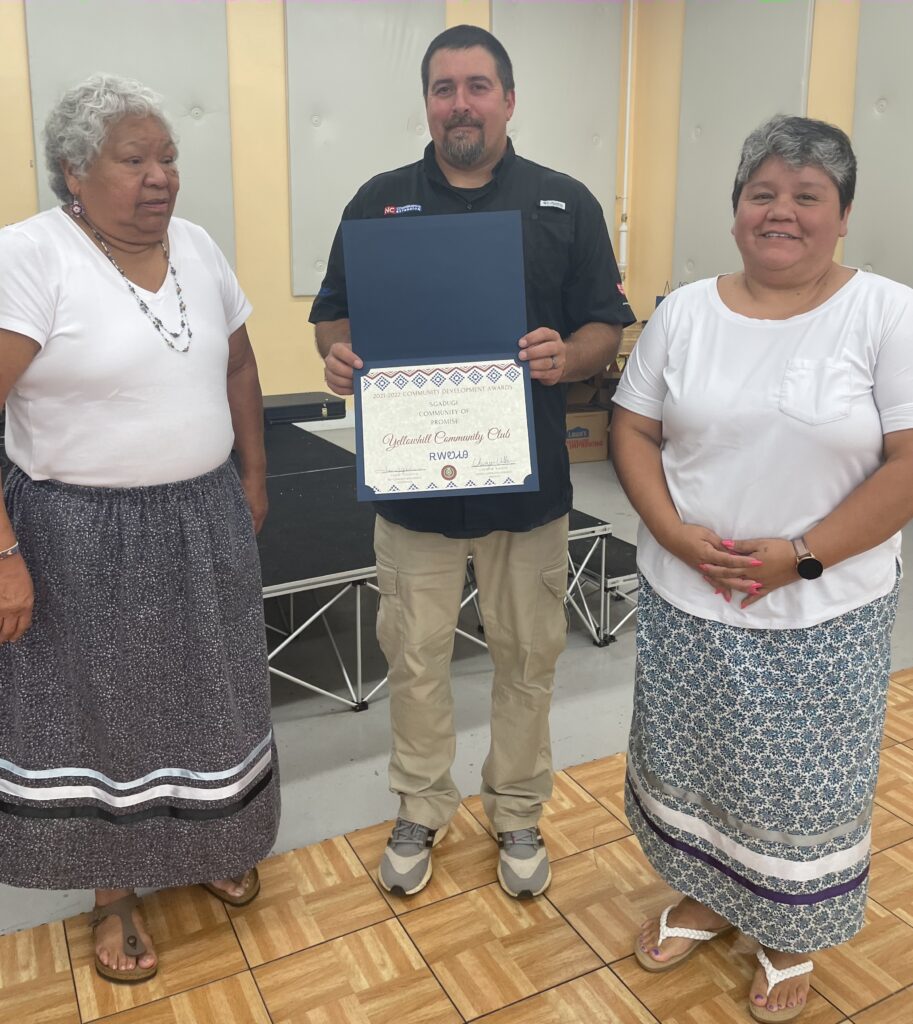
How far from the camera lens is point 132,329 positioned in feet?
5.17

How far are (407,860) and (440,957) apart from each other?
245mm

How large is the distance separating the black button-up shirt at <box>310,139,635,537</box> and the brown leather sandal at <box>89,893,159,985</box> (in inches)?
36.9

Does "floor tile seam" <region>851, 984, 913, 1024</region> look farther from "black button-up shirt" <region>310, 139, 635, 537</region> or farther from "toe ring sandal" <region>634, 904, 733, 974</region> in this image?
"black button-up shirt" <region>310, 139, 635, 537</region>

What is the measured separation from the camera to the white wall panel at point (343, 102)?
5.74 metres

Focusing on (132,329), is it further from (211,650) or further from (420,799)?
(420,799)

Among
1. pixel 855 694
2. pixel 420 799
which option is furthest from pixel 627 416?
pixel 420 799

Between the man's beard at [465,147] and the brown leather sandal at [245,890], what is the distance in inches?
59.7

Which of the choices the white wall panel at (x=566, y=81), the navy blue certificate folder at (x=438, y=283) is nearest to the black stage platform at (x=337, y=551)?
the navy blue certificate folder at (x=438, y=283)

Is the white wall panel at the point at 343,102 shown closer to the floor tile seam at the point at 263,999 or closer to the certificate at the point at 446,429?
the certificate at the point at 446,429

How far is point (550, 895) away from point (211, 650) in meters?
0.92

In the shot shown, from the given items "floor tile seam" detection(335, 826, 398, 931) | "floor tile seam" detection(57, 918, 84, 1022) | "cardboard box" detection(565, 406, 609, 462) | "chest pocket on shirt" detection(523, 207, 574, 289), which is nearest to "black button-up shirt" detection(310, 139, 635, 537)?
"chest pocket on shirt" detection(523, 207, 574, 289)

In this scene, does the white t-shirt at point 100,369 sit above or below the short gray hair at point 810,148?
below

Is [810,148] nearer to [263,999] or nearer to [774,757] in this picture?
[774,757]

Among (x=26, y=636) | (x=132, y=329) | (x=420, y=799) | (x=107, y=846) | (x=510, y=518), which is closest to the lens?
(x=132, y=329)
